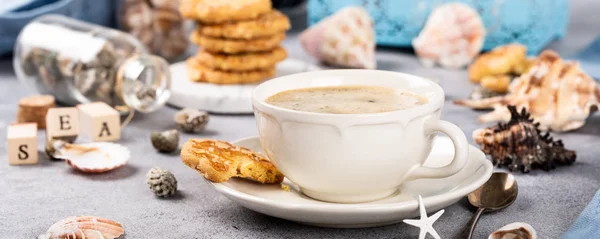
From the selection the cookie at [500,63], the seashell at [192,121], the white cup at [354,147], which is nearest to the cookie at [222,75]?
the seashell at [192,121]

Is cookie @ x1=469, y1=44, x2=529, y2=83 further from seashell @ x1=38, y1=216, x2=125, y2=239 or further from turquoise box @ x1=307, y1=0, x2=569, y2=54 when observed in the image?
seashell @ x1=38, y1=216, x2=125, y2=239

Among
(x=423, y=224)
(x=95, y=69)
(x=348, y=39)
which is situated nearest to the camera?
(x=423, y=224)

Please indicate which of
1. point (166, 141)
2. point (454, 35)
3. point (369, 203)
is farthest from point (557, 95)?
point (166, 141)

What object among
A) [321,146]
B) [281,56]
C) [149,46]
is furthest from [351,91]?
[149,46]

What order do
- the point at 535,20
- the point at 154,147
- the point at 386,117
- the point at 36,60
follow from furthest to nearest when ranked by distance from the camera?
the point at 535,20
the point at 36,60
the point at 154,147
the point at 386,117

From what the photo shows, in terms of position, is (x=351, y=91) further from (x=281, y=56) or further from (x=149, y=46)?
(x=149, y=46)

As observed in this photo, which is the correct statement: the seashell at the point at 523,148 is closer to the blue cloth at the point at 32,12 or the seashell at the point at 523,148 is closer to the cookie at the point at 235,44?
the cookie at the point at 235,44

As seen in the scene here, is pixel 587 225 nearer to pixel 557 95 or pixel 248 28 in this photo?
pixel 557 95
